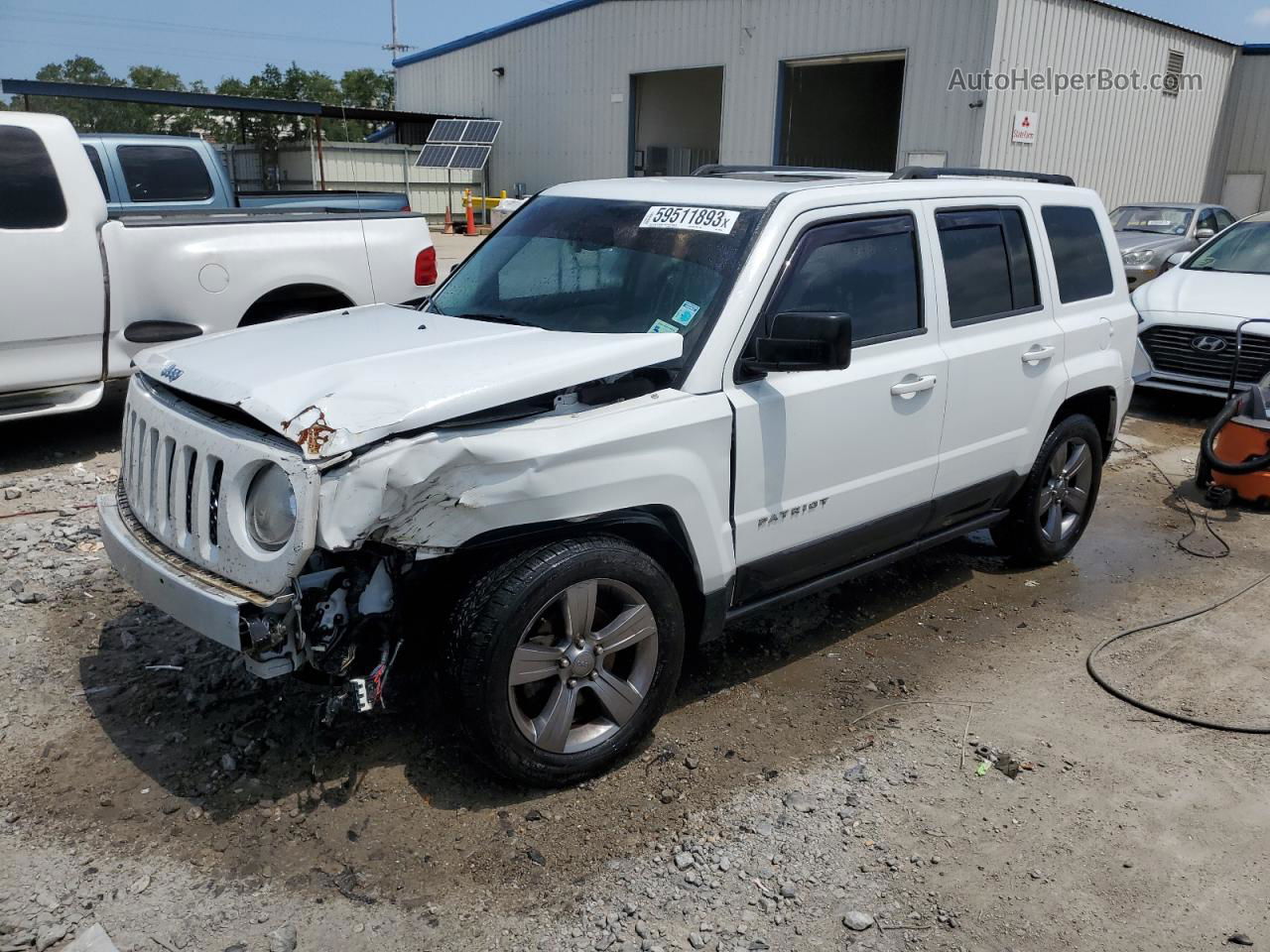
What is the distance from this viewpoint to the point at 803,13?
19.6 metres

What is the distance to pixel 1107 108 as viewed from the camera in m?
20.0

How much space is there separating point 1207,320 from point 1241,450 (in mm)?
2704

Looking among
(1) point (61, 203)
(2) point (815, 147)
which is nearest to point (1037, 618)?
(1) point (61, 203)

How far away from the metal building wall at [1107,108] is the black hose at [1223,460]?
1196 centimetres

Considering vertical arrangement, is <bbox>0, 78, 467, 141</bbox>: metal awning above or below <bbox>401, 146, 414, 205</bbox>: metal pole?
above

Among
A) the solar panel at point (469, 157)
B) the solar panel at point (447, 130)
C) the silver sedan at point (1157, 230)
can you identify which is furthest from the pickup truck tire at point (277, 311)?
the solar panel at point (447, 130)

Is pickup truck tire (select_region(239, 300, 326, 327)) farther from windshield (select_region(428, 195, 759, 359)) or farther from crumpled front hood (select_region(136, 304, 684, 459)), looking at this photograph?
crumpled front hood (select_region(136, 304, 684, 459))

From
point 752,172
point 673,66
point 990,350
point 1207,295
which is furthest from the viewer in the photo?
point 673,66

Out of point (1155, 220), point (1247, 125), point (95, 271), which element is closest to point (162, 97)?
point (95, 271)

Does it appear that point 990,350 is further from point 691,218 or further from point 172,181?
point 172,181

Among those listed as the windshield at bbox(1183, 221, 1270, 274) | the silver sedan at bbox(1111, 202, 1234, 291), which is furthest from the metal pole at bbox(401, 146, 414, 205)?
the windshield at bbox(1183, 221, 1270, 274)

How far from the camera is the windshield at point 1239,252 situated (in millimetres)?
9812

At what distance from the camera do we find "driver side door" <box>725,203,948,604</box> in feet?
12.2

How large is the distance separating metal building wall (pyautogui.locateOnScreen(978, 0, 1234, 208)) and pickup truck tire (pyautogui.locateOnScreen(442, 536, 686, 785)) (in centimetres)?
1614
